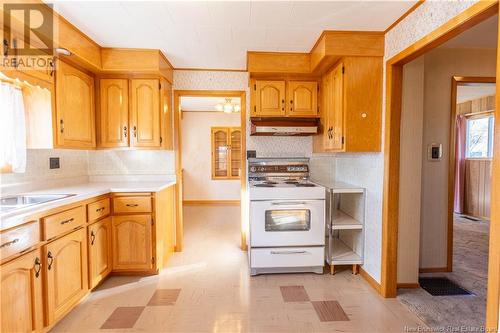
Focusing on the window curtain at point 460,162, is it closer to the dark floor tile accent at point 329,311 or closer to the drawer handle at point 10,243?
the dark floor tile accent at point 329,311

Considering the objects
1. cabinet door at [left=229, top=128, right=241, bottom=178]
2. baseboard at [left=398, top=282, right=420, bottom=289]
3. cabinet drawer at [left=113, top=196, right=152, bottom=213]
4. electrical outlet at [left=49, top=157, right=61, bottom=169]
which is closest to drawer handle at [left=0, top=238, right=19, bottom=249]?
cabinet drawer at [left=113, top=196, right=152, bottom=213]

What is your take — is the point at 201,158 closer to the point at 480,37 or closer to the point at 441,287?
the point at 441,287

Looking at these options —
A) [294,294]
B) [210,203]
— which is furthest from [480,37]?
[210,203]

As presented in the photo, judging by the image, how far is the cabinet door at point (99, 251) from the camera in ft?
6.78

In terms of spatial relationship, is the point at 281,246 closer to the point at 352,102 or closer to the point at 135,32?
the point at 352,102

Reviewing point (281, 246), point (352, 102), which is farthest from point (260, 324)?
point (352, 102)

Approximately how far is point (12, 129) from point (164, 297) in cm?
182

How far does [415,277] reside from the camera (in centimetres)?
226

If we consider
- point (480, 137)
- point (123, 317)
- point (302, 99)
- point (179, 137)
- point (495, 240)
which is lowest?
point (123, 317)

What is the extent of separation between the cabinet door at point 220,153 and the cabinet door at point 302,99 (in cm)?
333

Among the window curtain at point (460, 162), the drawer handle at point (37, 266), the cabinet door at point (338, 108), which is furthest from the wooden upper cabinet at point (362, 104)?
the window curtain at point (460, 162)

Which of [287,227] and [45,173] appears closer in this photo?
[45,173]

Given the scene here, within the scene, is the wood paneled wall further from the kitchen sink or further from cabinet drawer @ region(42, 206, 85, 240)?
the kitchen sink

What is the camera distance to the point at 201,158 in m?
5.96
